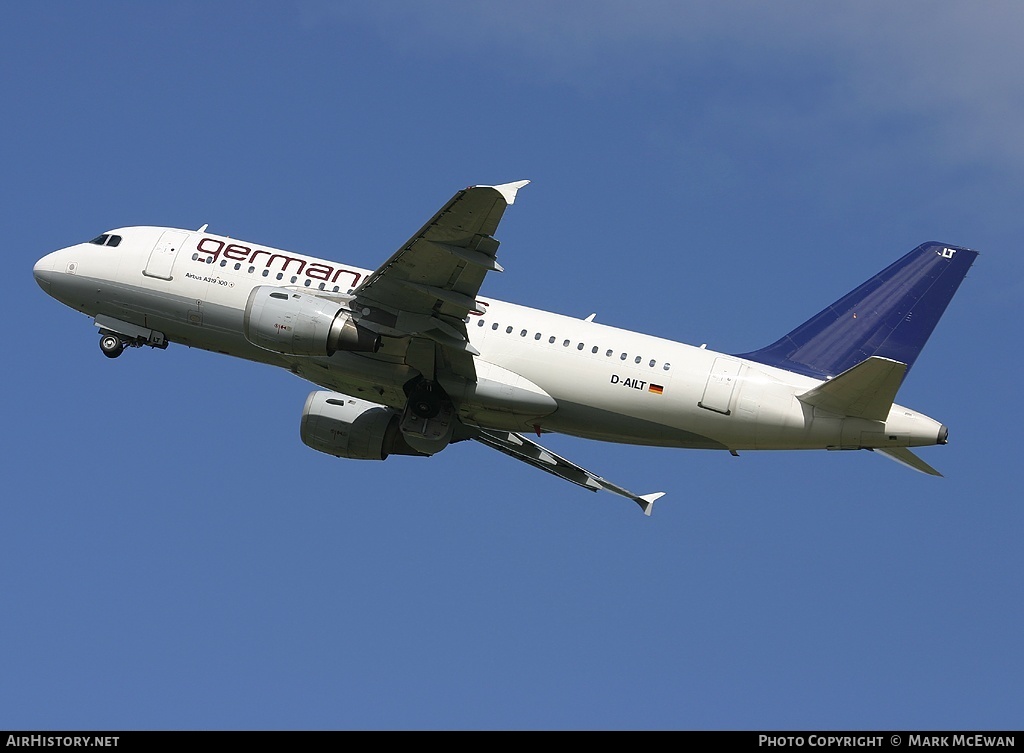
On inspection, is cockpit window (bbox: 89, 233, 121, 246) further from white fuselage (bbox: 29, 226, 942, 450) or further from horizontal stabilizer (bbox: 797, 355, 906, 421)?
horizontal stabilizer (bbox: 797, 355, 906, 421)

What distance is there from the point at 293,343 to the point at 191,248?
6951 mm

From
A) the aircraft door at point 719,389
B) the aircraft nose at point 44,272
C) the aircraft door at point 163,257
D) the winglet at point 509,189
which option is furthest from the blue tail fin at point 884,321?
the aircraft nose at point 44,272

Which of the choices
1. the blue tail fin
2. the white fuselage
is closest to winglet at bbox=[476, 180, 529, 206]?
the white fuselage

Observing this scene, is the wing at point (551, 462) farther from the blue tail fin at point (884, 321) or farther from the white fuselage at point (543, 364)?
the blue tail fin at point (884, 321)

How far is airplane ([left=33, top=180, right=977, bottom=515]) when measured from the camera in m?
36.7

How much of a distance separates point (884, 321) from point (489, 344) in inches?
475

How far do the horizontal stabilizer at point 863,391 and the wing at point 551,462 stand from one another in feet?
30.0

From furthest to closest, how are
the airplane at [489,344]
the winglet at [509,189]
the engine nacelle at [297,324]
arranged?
the engine nacelle at [297,324] < the airplane at [489,344] < the winglet at [509,189]

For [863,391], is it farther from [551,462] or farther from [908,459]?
[551,462]

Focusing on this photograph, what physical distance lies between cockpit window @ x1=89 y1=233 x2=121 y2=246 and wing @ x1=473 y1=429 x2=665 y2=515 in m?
13.6

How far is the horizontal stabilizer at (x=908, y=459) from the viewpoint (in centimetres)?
3762

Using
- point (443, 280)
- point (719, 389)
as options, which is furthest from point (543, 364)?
point (719, 389)
